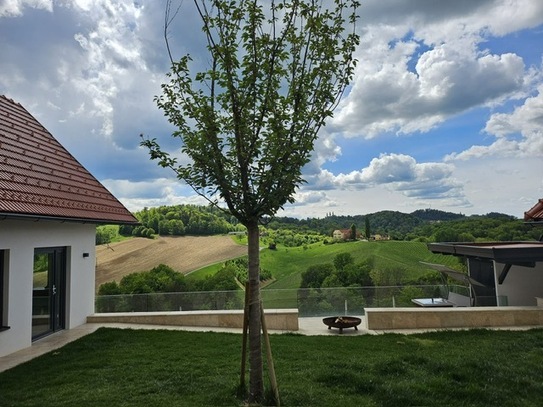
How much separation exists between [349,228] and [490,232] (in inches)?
1010

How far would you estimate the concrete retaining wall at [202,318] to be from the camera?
10773 mm

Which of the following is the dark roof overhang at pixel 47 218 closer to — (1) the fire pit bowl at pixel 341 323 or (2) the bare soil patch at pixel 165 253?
(1) the fire pit bowl at pixel 341 323

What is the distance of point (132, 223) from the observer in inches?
494

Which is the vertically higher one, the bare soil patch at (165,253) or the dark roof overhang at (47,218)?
the dark roof overhang at (47,218)

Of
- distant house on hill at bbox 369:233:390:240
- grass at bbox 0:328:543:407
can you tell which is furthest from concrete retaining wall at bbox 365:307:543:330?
distant house on hill at bbox 369:233:390:240

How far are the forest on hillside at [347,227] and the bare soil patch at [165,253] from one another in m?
0.86

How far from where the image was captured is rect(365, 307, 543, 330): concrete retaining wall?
10.7 metres

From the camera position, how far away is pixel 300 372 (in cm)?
602

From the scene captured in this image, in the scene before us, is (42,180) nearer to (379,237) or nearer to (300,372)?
(300,372)

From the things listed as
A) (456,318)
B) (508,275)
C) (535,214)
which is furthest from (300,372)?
(508,275)

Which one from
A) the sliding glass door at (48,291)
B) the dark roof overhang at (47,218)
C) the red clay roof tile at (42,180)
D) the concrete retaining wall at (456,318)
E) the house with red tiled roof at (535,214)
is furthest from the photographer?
the concrete retaining wall at (456,318)

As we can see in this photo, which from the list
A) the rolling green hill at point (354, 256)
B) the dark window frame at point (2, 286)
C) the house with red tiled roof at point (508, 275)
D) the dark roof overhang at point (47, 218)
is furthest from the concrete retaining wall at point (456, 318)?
the rolling green hill at point (354, 256)

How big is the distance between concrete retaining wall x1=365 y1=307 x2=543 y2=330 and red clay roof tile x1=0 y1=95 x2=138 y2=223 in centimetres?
879

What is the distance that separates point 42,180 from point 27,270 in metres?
2.42
